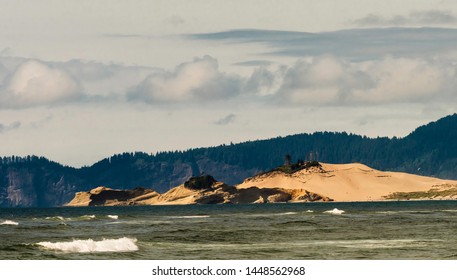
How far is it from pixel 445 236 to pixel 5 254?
46.0 meters

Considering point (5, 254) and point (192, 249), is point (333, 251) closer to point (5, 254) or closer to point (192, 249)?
point (192, 249)

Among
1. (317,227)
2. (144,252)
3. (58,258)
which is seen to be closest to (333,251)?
(144,252)

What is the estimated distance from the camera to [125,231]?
13550cm

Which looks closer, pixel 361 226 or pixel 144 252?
pixel 144 252

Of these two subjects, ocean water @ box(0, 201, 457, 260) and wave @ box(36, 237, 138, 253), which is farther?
wave @ box(36, 237, 138, 253)

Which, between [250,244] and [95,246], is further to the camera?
[250,244]

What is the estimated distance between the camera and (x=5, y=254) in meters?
92.7

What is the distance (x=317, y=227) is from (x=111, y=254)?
168 ft

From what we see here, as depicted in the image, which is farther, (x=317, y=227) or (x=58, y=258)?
(x=317, y=227)

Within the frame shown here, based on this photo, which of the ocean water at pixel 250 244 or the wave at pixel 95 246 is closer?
the ocean water at pixel 250 244
